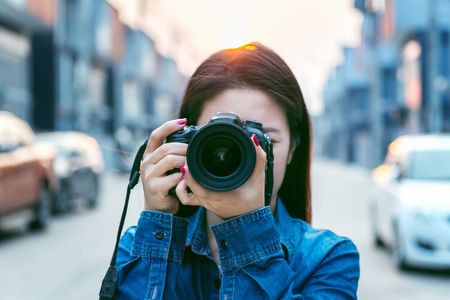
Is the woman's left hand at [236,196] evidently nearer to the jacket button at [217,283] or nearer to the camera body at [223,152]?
the camera body at [223,152]

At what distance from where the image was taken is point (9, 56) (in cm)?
2625

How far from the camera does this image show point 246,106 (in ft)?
5.79

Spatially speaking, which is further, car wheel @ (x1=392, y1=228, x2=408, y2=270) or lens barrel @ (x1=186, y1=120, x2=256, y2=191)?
car wheel @ (x1=392, y1=228, x2=408, y2=270)

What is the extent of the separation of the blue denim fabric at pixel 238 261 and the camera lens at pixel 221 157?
131mm

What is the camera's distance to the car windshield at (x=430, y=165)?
7.23 metres

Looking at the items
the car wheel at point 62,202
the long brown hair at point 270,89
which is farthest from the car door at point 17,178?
the long brown hair at point 270,89

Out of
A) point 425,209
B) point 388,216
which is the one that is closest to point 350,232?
point 388,216

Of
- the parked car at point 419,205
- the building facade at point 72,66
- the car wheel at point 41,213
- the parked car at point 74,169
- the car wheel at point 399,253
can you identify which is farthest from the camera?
the building facade at point 72,66

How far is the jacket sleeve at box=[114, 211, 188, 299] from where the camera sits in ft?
5.48

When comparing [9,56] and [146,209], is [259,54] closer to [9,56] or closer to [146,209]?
[146,209]

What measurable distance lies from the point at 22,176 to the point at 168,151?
7.98m

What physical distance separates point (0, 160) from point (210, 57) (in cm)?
712

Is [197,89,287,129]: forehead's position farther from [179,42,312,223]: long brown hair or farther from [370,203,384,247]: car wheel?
[370,203,384,247]: car wheel

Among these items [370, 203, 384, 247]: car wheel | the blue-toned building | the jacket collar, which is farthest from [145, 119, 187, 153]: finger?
the blue-toned building
